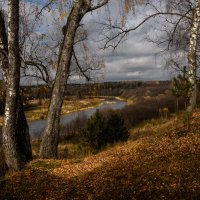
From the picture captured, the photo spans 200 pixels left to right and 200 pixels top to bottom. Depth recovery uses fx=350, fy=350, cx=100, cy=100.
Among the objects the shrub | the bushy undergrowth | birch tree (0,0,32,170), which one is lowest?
the bushy undergrowth

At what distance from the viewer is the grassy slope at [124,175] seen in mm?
6977

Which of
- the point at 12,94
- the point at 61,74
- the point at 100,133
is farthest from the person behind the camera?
the point at 100,133

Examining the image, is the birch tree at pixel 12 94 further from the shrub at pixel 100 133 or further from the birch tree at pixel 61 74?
the shrub at pixel 100 133

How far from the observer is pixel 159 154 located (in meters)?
9.07

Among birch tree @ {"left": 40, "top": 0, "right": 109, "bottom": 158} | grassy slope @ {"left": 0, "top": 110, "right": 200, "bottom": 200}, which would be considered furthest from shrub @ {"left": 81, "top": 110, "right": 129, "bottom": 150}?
grassy slope @ {"left": 0, "top": 110, "right": 200, "bottom": 200}

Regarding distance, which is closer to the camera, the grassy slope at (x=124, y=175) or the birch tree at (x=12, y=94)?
the grassy slope at (x=124, y=175)

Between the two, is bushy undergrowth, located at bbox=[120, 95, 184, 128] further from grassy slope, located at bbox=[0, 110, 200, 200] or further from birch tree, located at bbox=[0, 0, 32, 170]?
birch tree, located at bbox=[0, 0, 32, 170]

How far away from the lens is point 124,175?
312 inches

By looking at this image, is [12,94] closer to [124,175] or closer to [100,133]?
[124,175]

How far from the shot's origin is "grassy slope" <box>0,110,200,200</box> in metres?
6.98

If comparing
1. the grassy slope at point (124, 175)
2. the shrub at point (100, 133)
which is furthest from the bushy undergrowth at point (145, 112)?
the grassy slope at point (124, 175)

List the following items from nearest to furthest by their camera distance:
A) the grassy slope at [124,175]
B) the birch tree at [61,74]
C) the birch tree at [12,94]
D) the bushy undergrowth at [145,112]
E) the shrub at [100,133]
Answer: the grassy slope at [124,175]
the birch tree at [12,94]
the birch tree at [61,74]
the shrub at [100,133]
the bushy undergrowth at [145,112]

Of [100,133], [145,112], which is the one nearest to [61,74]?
[100,133]

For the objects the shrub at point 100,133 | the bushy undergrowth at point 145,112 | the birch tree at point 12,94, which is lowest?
the bushy undergrowth at point 145,112
